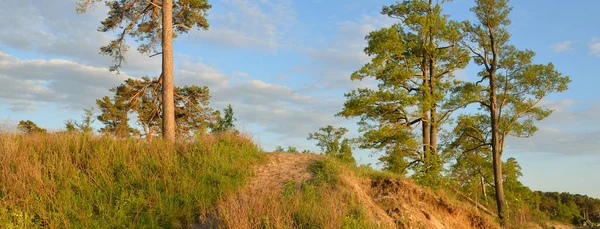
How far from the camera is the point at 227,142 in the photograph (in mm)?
13680

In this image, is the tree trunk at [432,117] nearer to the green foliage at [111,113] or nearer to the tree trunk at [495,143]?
the tree trunk at [495,143]

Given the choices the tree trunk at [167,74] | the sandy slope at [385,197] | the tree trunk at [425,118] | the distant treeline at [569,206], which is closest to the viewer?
the sandy slope at [385,197]

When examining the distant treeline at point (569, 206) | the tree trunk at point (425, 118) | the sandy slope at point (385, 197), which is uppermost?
the tree trunk at point (425, 118)

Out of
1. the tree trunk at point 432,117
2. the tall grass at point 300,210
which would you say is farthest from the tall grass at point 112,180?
the tree trunk at point 432,117

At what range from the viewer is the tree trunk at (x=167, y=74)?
59.6ft

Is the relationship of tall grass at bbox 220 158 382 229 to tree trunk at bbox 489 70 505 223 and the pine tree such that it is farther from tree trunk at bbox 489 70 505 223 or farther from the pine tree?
tree trunk at bbox 489 70 505 223

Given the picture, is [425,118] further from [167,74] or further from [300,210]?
[300,210]

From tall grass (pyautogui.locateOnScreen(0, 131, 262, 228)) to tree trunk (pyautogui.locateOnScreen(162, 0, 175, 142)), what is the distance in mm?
5038

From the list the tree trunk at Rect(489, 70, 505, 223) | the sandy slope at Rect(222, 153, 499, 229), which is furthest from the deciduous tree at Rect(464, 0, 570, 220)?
the sandy slope at Rect(222, 153, 499, 229)

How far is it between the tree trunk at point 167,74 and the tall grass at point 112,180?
504cm

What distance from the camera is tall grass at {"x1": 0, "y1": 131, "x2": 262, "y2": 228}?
9.26 m

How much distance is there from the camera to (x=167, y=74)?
18.5 metres

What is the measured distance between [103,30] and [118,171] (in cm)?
1180

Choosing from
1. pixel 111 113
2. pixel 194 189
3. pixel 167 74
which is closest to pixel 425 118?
pixel 167 74
